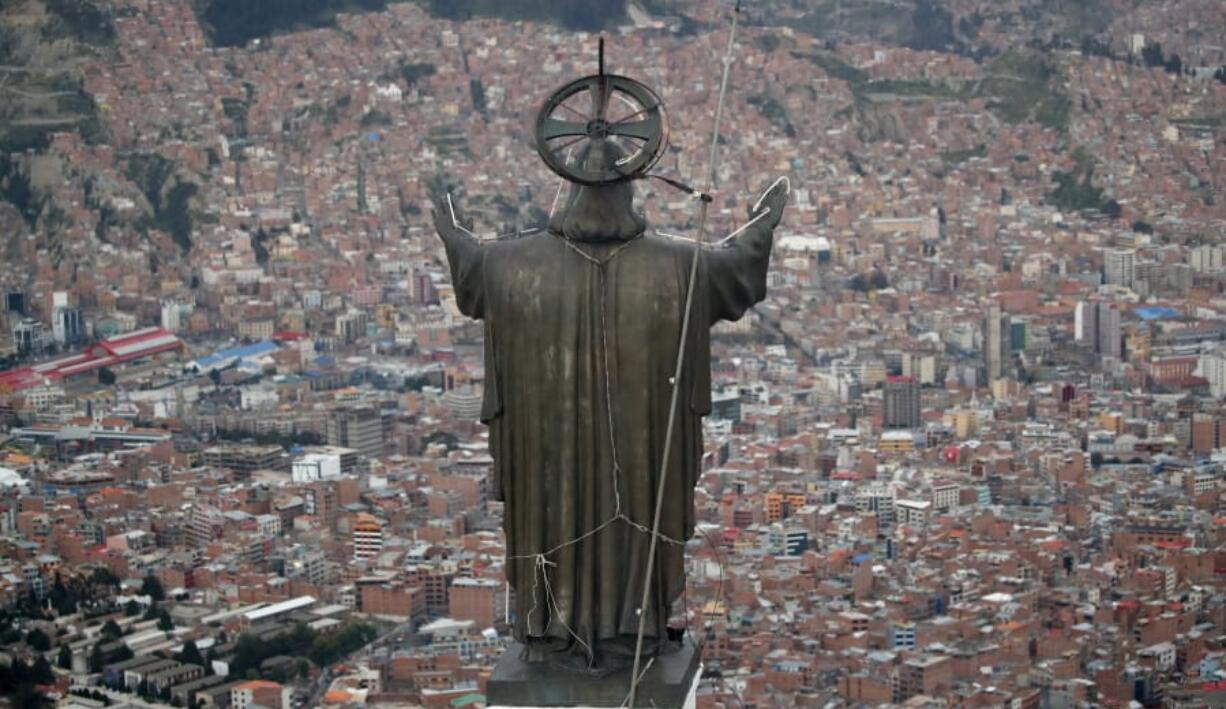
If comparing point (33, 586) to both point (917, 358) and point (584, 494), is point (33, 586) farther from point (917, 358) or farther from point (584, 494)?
point (584, 494)

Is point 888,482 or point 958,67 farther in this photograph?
point 958,67

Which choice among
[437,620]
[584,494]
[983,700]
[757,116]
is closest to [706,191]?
[584,494]

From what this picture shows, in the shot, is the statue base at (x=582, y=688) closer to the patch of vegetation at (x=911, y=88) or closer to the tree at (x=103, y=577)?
the tree at (x=103, y=577)

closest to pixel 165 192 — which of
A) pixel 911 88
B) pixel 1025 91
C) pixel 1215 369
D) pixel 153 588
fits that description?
pixel 911 88

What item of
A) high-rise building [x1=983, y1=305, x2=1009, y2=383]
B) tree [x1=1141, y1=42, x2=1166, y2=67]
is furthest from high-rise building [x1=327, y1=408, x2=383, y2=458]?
tree [x1=1141, y1=42, x2=1166, y2=67]

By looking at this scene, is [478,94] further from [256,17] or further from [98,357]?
[98,357]

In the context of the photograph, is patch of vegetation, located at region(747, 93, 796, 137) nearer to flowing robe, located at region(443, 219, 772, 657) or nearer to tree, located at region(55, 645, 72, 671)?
tree, located at region(55, 645, 72, 671)

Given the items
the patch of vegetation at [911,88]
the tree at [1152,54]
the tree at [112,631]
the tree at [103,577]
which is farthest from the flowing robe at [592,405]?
the tree at [1152,54]
